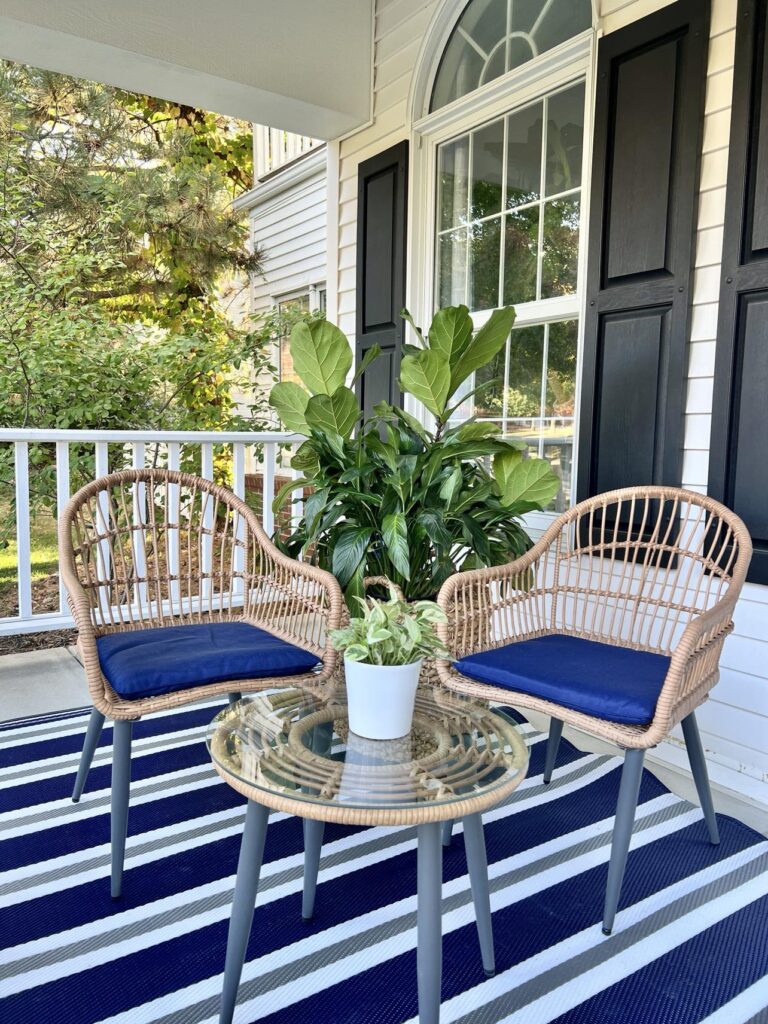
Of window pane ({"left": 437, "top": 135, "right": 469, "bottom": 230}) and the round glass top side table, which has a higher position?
window pane ({"left": 437, "top": 135, "right": 469, "bottom": 230})

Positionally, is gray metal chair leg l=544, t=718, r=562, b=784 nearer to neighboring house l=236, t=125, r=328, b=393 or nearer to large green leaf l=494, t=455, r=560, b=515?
large green leaf l=494, t=455, r=560, b=515

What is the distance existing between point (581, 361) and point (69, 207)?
4833 mm

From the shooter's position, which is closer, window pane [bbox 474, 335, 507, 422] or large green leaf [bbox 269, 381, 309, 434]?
large green leaf [bbox 269, 381, 309, 434]

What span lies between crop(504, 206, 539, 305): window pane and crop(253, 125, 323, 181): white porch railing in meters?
3.92

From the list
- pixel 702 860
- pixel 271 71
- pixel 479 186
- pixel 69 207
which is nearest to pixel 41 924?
pixel 702 860

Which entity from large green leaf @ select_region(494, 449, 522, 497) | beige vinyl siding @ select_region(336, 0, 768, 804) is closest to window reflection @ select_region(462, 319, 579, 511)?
large green leaf @ select_region(494, 449, 522, 497)

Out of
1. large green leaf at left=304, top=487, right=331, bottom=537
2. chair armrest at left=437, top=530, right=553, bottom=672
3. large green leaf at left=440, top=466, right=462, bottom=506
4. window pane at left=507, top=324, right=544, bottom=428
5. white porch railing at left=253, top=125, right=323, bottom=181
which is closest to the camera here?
chair armrest at left=437, top=530, right=553, bottom=672

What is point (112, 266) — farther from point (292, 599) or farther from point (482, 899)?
point (482, 899)

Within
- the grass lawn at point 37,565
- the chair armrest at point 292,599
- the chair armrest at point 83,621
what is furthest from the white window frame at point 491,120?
the grass lawn at point 37,565

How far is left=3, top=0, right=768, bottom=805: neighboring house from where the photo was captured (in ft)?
7.53

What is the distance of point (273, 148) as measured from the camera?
281 inches

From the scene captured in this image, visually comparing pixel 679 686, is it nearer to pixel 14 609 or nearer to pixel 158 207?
pixel 14 609

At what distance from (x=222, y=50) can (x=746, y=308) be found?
2643mm

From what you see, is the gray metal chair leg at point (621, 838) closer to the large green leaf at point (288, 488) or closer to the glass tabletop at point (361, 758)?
the glass tabletop at point (361, 758)
